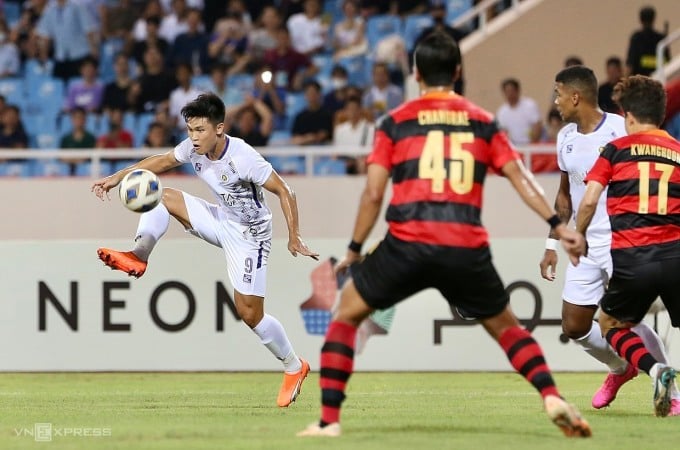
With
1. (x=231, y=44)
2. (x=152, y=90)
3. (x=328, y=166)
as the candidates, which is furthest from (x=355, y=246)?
(x=231, y=44)

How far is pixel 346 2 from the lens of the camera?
20.5m

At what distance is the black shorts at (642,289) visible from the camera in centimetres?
871

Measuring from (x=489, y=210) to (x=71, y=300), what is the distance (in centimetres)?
488

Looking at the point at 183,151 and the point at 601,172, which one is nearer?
the point at 601,172

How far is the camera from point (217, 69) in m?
19.0

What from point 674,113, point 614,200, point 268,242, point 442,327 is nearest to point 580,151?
point 614,200

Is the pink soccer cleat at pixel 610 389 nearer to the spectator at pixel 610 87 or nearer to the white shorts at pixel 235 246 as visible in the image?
the white shorts at pixel 235 246

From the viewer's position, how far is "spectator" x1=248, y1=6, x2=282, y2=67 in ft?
65.5

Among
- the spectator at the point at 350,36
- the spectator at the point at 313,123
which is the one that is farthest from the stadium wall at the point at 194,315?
the spectator at the point at 350,36

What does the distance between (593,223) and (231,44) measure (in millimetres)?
11011

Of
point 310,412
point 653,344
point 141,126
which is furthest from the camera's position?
point 141,126

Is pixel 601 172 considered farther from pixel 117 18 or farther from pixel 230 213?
pixel 117 18

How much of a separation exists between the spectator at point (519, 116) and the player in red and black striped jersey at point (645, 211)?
27.6ft

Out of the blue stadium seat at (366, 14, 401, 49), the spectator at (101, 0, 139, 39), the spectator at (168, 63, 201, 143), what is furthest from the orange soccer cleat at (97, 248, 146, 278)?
the spectator at (101, 0, 139, 39)
